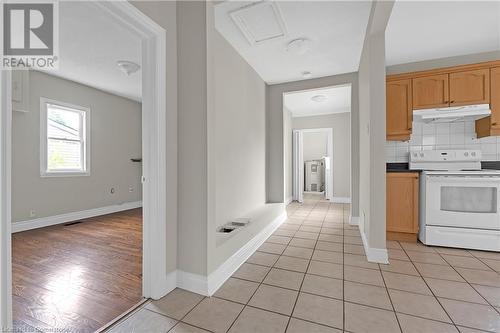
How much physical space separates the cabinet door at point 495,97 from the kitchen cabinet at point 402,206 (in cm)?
114

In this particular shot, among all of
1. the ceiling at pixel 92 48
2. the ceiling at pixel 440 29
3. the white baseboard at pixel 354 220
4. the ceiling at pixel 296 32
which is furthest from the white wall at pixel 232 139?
the ceiling at pixel 440 29

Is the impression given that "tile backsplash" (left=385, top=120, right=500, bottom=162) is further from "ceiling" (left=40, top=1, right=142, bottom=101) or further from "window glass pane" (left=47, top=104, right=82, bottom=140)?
"window glass pane" (left=47, top=104, right=82, bottom=140)

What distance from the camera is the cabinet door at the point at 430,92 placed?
118 inches

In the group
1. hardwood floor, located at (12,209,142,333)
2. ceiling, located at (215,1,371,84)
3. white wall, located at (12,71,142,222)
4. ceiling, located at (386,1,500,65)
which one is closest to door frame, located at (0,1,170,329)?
hardwood floor, located at (12,209,142,333)

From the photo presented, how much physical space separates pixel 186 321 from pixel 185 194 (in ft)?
2.81

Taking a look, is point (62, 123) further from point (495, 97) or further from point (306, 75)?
point (495, 97)

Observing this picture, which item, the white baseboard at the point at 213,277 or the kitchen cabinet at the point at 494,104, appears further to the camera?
the kitchen cabinet at the point at 494,104

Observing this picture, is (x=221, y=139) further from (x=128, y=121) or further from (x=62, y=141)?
(x=128, y=121)

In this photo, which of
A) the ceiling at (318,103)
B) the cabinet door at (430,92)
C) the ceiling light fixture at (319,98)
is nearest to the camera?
the cabinet door at (430,92)

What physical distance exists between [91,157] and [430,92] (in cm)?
593

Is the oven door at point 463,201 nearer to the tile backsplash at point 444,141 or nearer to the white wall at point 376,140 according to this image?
the tile backsplash at point 444,141

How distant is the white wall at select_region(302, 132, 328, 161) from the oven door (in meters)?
6.15

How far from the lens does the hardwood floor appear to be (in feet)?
4.84

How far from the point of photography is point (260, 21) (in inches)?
92.0
